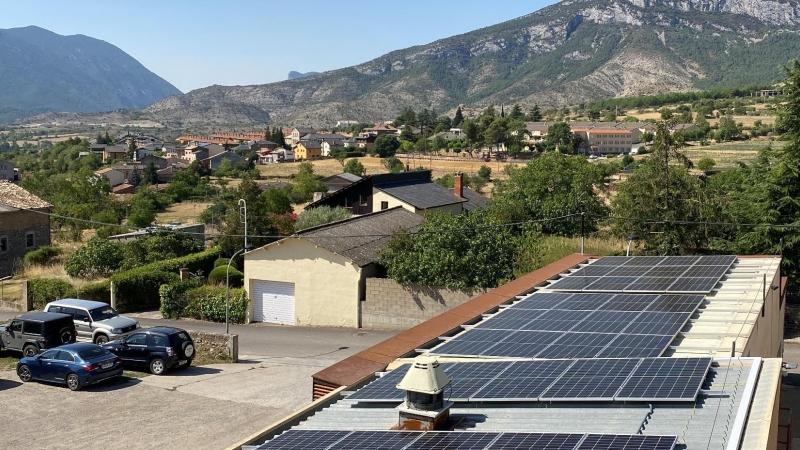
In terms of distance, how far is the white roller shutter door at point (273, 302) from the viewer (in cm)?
3086

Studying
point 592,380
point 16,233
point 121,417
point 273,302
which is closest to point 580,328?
point 592,380

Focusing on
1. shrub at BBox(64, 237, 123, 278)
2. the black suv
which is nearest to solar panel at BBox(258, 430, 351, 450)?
the black suv

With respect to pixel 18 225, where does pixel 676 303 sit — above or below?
above

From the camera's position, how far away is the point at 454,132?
15462 cm

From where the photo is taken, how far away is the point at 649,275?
65.8ft

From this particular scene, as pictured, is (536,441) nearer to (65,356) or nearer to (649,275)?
(649,275)

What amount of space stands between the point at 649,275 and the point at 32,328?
17730 millimetres

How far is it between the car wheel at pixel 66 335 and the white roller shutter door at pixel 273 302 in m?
8.30

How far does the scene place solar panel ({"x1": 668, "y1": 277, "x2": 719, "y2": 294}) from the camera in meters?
17.8

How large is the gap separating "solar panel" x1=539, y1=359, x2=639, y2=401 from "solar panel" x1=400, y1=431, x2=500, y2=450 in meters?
1.50

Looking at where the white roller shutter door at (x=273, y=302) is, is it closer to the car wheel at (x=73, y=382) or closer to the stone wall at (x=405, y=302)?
the stone wall at (x=405, y=302)

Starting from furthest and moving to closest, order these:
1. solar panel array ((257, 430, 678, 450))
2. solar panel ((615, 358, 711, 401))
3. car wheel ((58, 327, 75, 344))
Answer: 1. car wheel ((58, 327, 75, 344))
2. solar panel ((615, 358, 711, 401))
3. solar panel array ((257, 430, 678, 450))

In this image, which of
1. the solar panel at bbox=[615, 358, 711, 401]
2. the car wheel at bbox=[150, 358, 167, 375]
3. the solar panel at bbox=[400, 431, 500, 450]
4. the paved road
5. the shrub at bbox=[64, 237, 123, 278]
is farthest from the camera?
the shrub at bbox=[64, 237, 123, 278]

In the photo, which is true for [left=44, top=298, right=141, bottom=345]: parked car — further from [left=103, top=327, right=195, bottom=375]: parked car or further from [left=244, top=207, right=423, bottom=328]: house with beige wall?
[left=244, top=207, right=423, bottom=328]: house with beige wall
